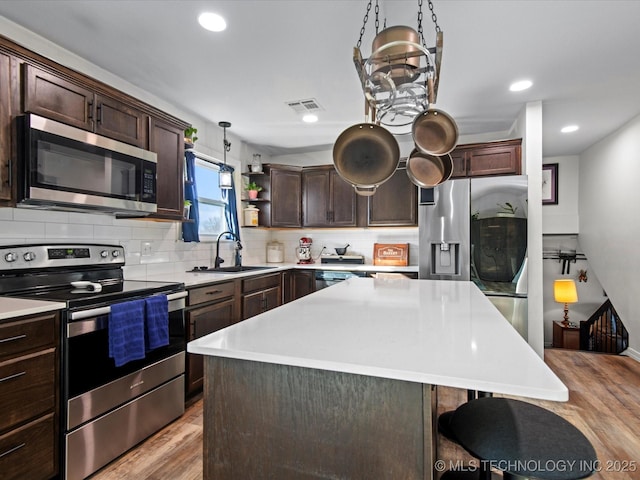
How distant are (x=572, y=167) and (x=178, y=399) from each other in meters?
5.93

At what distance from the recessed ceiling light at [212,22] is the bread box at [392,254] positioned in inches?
120

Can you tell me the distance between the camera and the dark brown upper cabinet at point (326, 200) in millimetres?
4496

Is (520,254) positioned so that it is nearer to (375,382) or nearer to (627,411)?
(627,411)

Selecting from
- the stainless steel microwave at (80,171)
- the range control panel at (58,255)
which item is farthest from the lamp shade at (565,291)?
the range control panel at (58,255)

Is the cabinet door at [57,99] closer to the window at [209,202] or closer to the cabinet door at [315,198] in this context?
the window at [209,202]

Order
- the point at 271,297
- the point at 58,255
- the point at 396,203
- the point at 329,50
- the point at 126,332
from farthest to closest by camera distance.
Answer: the point at 396,203, the point at 271,297, the point at 329,50, the point at 58,255, the point at 126,332

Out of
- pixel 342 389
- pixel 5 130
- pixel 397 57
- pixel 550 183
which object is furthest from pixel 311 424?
pixel 550 183

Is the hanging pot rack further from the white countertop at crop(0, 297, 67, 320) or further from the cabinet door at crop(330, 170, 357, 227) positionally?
the cabinet door at crop(330, 170, 357, 227)

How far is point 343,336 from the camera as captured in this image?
3.77 feet

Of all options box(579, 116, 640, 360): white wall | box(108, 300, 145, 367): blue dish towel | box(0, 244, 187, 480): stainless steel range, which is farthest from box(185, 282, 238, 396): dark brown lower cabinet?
box(579, 116, 640, 360): white wall

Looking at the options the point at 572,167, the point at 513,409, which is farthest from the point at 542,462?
the point at 572,167

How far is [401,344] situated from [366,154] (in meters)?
0.84

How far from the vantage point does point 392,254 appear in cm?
443

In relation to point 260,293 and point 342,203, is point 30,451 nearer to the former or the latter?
point 260,293
